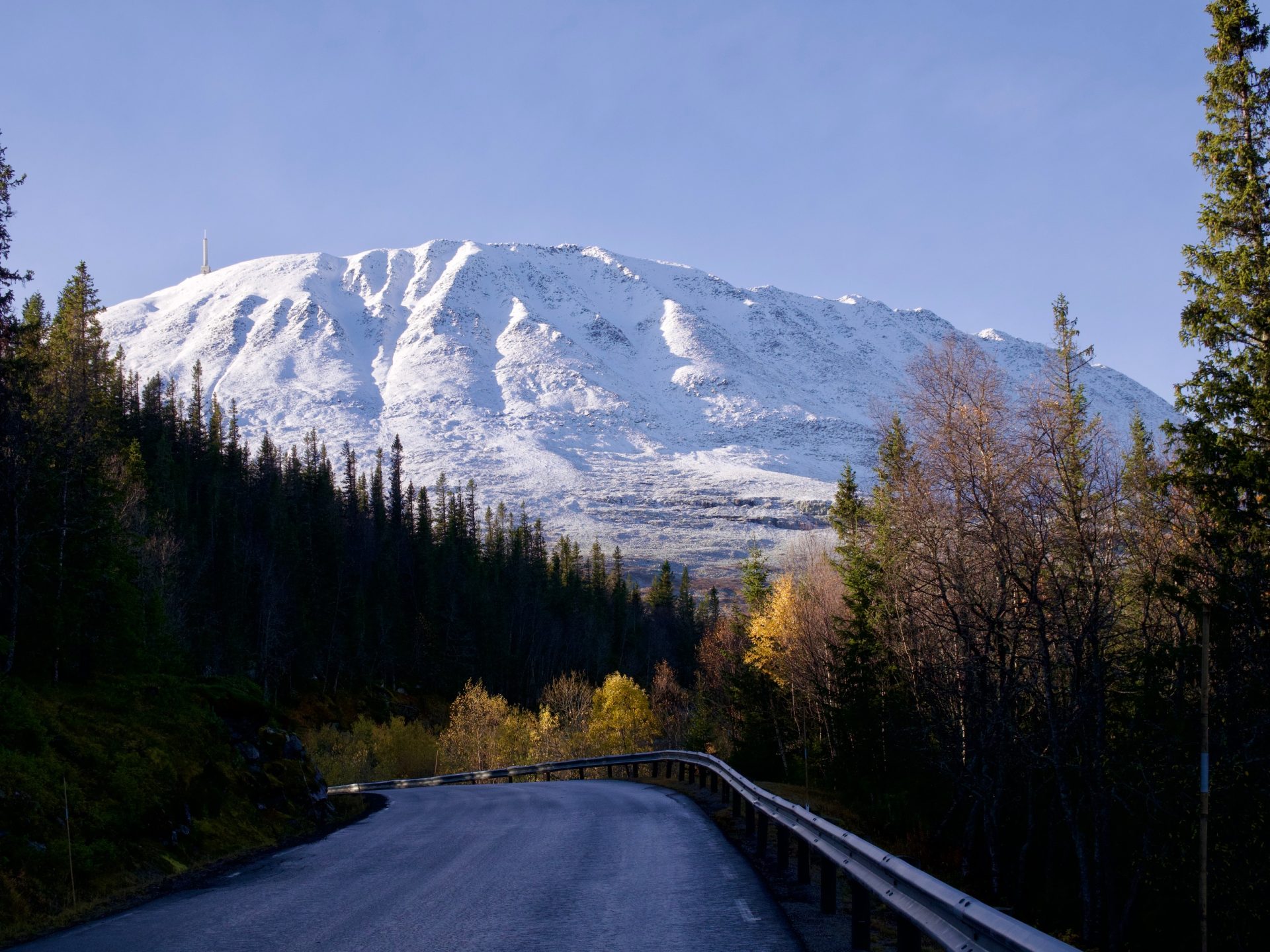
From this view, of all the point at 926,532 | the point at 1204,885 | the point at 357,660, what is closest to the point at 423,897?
the point at 1204,885

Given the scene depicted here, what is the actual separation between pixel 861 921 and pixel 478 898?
4.05m

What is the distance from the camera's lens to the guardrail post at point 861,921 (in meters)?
7.21

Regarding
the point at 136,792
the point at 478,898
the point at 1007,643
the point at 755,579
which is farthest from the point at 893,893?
the point at 755,579

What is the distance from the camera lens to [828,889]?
8.74m

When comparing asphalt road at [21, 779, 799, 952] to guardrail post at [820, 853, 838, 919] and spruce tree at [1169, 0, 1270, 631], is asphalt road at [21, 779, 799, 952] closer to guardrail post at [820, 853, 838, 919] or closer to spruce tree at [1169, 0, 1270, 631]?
guardrail post at [820, 853, 838, 919]

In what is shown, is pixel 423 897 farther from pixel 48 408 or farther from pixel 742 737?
pixel 742 737

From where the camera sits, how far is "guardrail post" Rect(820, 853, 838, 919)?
28.4 ft

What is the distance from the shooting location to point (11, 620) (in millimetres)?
19891

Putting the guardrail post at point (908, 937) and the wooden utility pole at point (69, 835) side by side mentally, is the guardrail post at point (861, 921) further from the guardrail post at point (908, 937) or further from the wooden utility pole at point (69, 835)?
the wooden utility pole at point (69, 835)

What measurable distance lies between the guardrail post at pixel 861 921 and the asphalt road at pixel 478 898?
55 centimetres

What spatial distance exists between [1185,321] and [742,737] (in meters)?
29.2

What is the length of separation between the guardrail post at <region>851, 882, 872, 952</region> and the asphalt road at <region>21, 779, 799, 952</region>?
1.80ft

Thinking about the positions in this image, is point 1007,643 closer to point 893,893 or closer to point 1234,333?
point 1234,333

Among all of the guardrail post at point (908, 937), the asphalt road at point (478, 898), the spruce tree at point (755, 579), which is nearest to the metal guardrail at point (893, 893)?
A: the guardrail post at point (908, 937)
